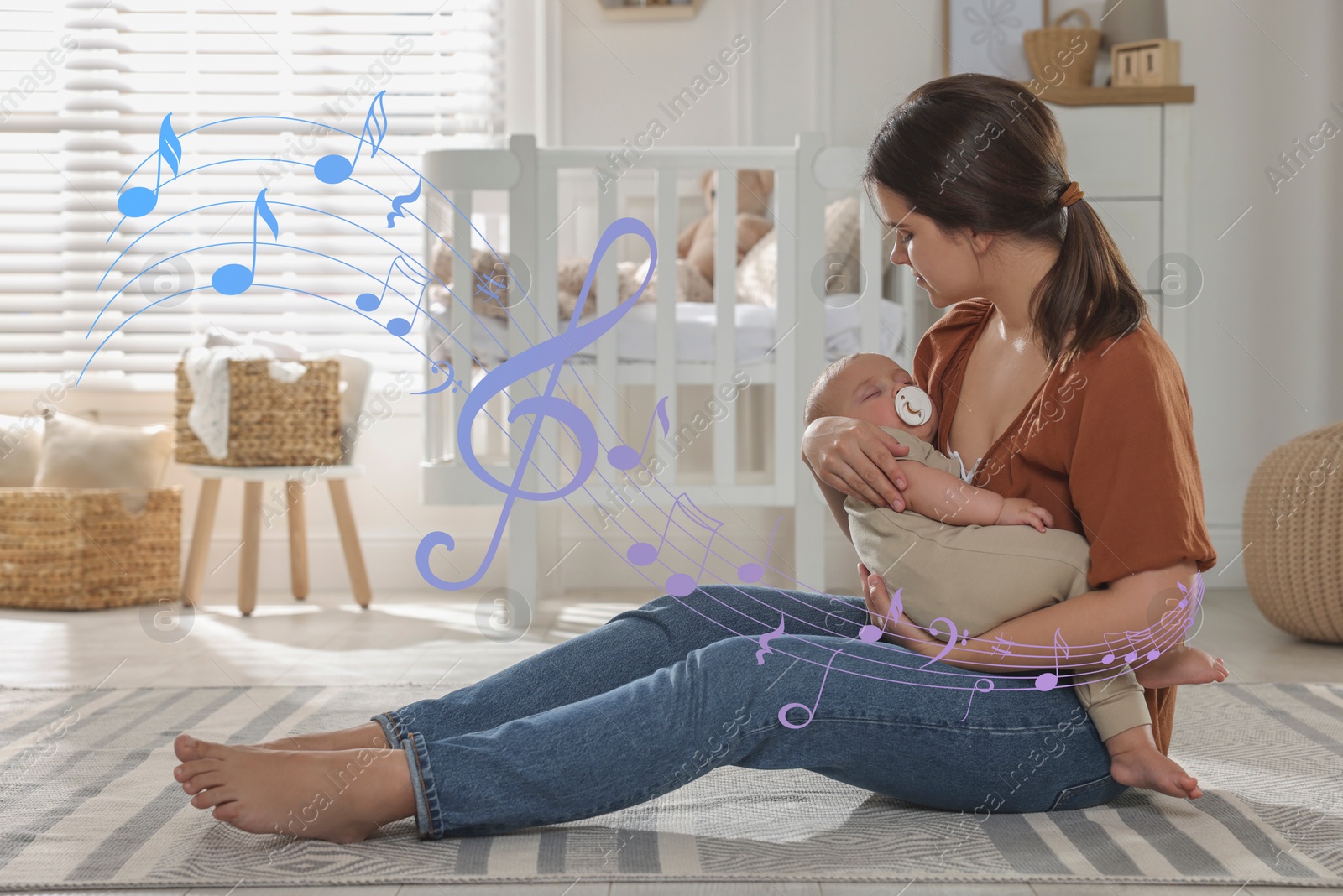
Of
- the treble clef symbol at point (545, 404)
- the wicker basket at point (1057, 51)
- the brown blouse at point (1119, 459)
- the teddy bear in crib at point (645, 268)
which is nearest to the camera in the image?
the brown blouse at point (1119, 459)

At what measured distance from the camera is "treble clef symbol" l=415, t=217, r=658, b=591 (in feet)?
4.17

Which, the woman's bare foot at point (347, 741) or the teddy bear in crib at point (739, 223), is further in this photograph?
the teddy bear in crib at point (739, 223)

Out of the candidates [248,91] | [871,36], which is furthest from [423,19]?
[871,36]

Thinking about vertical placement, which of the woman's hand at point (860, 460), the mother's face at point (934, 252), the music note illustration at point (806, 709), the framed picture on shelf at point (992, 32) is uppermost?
the framed picture on shelf at point (992, 32)

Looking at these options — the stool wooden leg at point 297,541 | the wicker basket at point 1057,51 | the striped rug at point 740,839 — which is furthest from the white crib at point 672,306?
the striped rug at point 740,839

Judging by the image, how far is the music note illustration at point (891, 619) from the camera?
3.25 ft

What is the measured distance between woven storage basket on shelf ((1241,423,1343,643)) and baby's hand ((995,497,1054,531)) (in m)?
1.28

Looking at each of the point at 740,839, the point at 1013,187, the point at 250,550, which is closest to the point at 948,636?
the point at 740,839

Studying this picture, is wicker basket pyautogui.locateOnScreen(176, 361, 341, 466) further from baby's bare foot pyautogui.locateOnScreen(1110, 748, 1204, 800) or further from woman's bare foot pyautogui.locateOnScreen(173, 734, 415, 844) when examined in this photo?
baby's bare foot pyautogui.locateOnScreen(1110, 748, 1204, 800)

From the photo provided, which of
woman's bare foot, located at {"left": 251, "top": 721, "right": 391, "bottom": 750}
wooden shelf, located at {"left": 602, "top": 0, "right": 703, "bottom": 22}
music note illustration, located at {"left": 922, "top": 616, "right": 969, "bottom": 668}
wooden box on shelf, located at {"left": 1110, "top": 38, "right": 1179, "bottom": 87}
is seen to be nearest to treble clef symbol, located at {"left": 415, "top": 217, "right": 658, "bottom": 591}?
woman's bare foot, located at {"left": 251, "top": 721, "right": 391, "bottom": 750}

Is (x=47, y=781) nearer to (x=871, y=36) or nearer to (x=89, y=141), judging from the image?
(x=89, y=141)

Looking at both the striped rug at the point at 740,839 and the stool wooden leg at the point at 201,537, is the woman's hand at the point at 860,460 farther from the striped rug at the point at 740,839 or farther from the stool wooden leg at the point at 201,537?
the stool wooden leg at the point at 201,537

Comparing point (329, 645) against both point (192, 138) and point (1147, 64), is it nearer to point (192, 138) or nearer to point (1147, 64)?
point (192, 138)

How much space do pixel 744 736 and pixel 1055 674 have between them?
27cm
